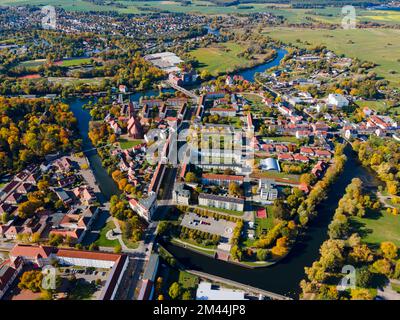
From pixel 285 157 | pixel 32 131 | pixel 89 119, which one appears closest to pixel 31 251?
pixel 32 131

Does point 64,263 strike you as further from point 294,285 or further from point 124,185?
point 294,285

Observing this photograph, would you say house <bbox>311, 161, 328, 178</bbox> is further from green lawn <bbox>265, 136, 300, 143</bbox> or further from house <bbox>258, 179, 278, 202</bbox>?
green lawn <bbox>265, 136, 300, 143</bbox>

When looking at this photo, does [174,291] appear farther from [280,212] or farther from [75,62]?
[75,62]

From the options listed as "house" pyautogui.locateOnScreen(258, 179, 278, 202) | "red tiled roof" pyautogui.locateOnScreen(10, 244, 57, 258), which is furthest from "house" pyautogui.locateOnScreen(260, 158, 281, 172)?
"red tiled roof" pyautogui.locateOnScreen(10, 244, 57, 258)

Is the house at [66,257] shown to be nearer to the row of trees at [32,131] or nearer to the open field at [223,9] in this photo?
the row of trees at [32,131]

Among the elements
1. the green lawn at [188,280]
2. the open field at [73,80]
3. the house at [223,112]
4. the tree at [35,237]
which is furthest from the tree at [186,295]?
the open field at [73,80]
